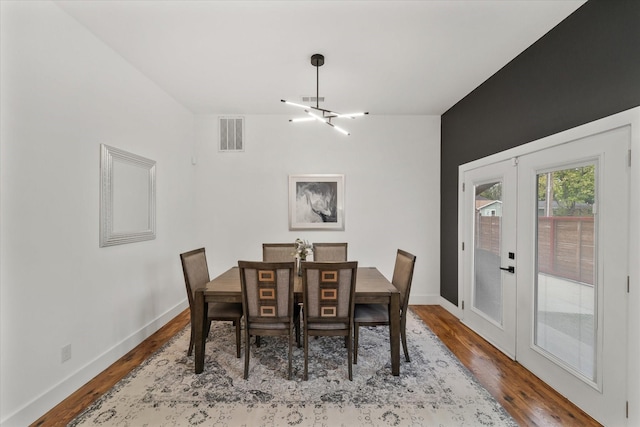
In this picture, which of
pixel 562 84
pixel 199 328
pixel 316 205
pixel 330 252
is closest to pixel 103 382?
pixel 199 328

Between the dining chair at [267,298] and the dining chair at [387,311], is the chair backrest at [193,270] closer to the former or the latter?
the dining chair at [267,298]

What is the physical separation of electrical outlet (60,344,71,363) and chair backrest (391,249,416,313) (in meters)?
2.72

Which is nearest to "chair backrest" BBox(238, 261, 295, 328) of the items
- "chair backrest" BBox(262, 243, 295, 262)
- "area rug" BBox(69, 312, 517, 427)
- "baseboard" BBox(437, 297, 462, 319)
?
"area rug" BBox(69, 312, 517, 427)

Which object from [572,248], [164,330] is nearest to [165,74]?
[164,330]

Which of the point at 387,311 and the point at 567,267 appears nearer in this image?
the point at 567,267

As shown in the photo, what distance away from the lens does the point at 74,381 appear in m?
2.18

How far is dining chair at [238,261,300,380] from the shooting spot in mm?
2230

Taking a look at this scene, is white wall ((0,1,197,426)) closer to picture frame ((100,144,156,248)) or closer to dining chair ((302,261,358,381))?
picture frame ((100,144,156,248))

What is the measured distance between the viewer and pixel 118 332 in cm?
269

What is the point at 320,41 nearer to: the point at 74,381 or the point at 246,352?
the point at 246,352

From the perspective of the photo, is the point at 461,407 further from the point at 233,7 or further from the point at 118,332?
the point at 233,7

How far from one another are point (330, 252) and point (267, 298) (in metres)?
1.35

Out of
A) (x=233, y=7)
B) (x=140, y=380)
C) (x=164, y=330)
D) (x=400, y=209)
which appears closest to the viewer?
(x=233, y=7)

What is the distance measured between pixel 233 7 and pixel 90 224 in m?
2.05
